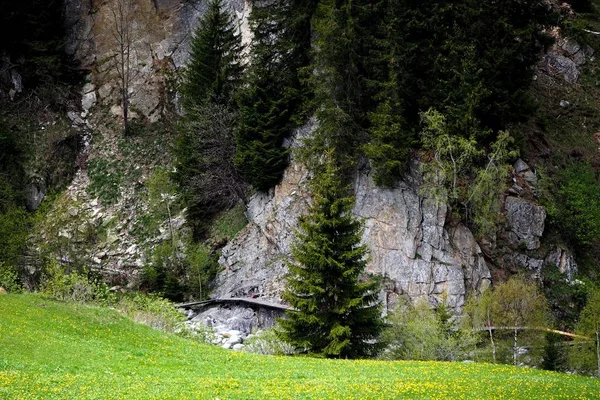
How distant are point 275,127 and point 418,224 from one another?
1142cm

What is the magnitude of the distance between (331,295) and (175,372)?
366 inches

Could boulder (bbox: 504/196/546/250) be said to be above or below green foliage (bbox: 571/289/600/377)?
above

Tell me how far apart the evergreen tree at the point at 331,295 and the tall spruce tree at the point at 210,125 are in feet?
56.7

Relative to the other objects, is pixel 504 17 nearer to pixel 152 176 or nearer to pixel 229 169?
pixel 229 169

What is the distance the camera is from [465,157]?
3484 cm

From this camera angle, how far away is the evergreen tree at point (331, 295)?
25.4 meters

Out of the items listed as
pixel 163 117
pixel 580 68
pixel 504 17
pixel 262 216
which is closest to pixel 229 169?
pixel 262 216

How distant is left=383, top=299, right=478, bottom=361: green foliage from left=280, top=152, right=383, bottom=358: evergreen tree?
2.13 metres

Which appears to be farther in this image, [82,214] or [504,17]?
[82,214]

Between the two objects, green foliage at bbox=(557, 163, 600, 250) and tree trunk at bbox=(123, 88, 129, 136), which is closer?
green foliage at bbox=(557, 163, 600, 250)

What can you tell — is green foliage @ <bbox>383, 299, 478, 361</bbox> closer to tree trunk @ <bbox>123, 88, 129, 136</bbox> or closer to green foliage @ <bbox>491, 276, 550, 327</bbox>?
green foliage @ <bbox>491, 276, 550, 327</bbox>

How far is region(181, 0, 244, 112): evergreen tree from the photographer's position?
44.7 m

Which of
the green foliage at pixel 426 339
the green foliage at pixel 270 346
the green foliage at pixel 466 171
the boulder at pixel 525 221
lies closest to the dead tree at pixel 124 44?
the green foliage at pixel 466 171

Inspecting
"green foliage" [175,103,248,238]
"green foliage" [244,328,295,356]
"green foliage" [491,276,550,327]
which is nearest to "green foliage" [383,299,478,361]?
"green foliage" [491,276,550,327]
